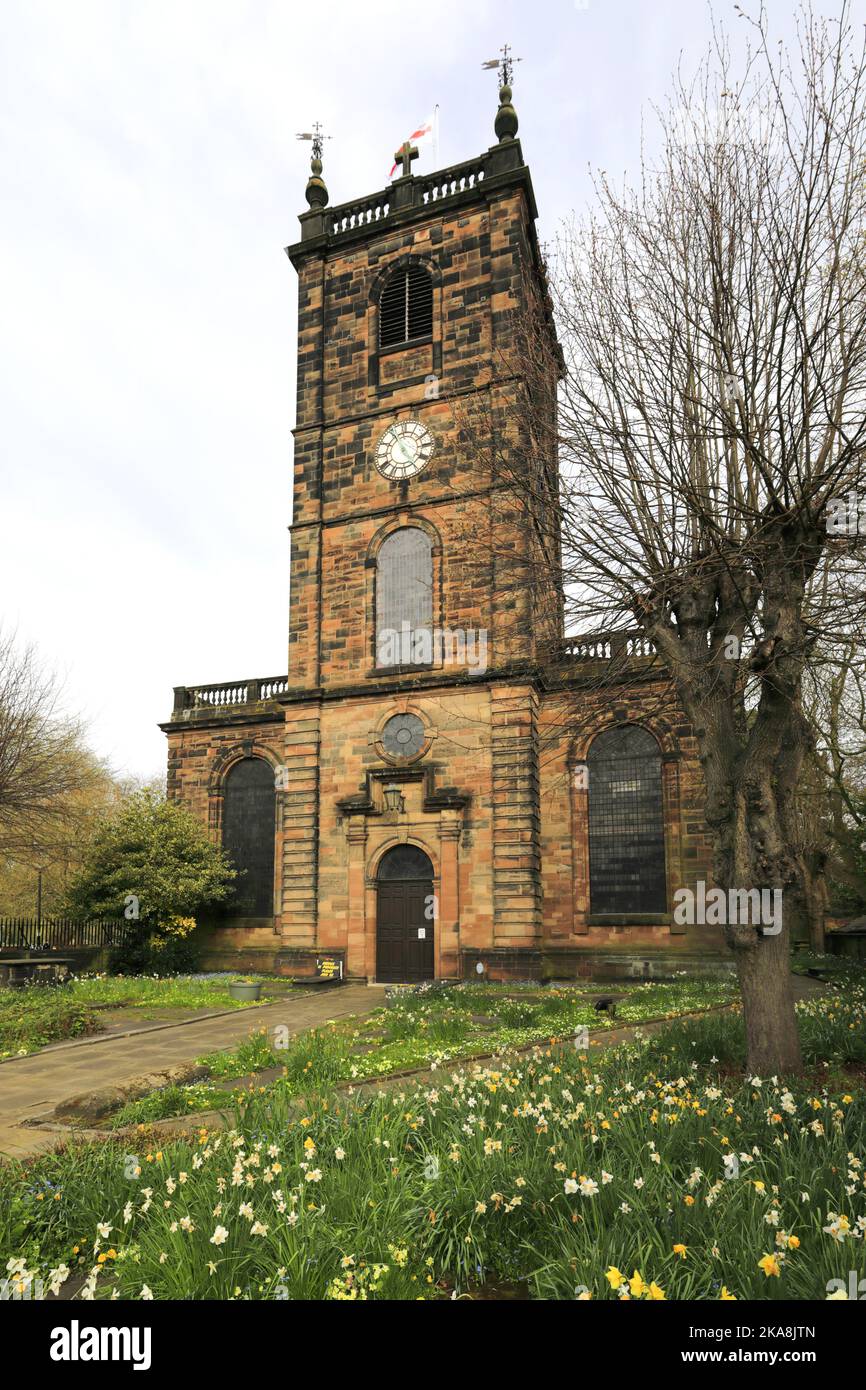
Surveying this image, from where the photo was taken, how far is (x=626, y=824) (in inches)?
835

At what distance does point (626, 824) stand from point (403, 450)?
1165 centimetres

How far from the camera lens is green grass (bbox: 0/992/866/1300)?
11.6ft

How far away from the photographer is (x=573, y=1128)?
16.8 feet

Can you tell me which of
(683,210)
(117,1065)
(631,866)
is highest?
(683,210)

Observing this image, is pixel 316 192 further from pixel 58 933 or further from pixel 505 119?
pixel 58 933

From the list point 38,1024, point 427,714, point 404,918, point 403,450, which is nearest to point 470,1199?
point 38,1024

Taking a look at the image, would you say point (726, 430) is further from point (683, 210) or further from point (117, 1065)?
point (117, 1065)

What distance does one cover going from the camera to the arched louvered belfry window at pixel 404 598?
22.2 meters

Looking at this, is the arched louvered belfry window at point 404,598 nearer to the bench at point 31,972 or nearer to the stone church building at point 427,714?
the stone church building at point 427,714

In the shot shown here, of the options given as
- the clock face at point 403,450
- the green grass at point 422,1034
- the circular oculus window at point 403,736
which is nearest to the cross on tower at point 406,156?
the clock face at point 403,450

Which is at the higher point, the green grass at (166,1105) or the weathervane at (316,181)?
the weathervane at (316,181)

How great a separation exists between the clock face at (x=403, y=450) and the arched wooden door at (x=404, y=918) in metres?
10.1

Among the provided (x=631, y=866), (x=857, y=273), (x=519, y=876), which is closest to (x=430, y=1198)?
(x=857, y=273)

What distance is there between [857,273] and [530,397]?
3908 mm
